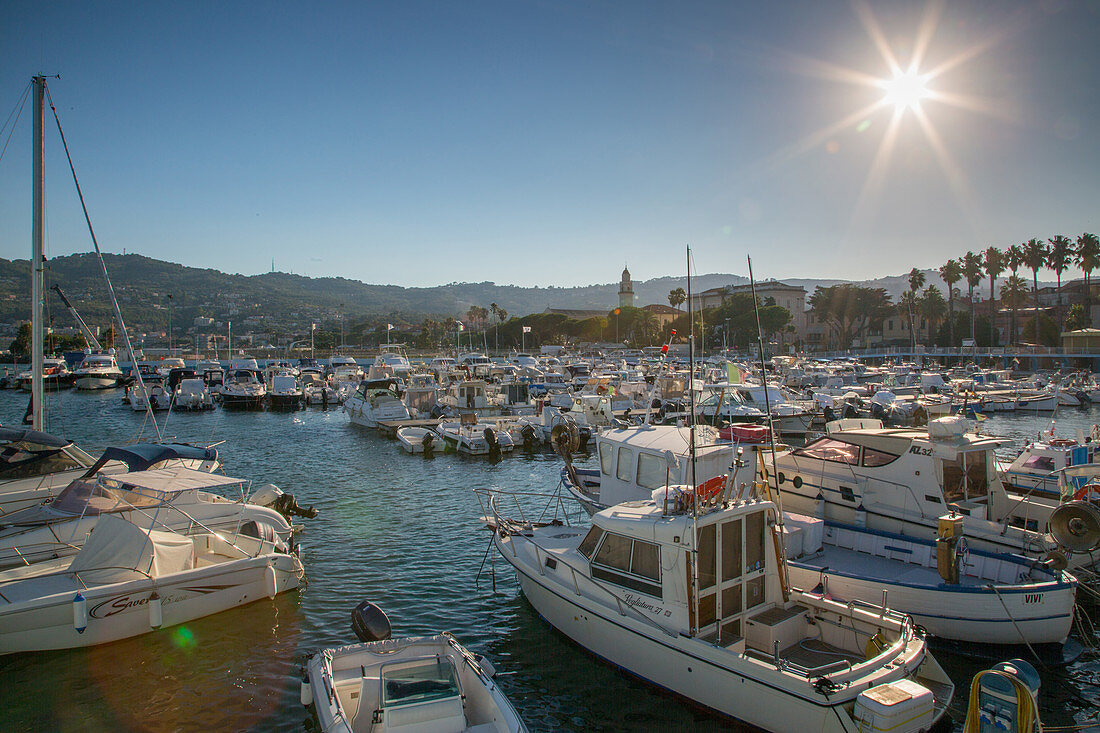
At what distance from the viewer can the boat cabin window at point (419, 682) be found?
7430 millimetres

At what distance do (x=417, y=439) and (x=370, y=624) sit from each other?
79.5 feet

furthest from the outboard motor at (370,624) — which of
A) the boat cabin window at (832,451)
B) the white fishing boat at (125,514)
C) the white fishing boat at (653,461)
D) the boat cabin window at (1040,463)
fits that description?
the boat cabin window at (1040,463)

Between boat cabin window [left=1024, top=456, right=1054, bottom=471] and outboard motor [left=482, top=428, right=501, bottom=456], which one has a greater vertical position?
boat cabin window [left=1024, top=456, right=1054, bottom=471]

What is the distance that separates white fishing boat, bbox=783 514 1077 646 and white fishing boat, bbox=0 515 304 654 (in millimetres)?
11132

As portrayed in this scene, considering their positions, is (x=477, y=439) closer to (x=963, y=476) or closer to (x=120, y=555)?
(x=120, y=555)

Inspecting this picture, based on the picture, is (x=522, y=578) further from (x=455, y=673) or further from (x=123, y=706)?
(x=123, y=706)

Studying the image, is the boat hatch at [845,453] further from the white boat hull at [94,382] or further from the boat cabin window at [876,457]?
the white boat hull at [94,382]

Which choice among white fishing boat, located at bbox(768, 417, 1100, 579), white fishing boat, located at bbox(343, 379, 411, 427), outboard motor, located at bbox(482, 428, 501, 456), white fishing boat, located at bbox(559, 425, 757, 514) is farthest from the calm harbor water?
white fishing boat, located at bbox(343, 379, 411, 427)

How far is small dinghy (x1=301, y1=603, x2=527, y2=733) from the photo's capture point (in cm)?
720

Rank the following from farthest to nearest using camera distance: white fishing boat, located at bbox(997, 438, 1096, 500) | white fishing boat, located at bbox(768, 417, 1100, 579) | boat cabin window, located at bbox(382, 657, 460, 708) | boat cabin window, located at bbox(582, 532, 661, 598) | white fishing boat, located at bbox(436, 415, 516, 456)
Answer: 1. white fishing boat, located at bbox(436, 415, 516, 456)
2. white fishing boat, located at bbox(997, 438, 1096, 500)
3. white fishing boat, located at bbox(768, 417, 1100, 579)
4. boat cabin window, located at bbox(582, 532, 661, 598)
5. boat cabin window, located at bbox(382, 657, 460, 708)

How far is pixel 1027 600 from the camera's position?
34.3 feet

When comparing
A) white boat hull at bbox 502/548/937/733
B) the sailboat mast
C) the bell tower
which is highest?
the bell tower

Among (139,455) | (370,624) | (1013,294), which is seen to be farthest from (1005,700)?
(1013,294)

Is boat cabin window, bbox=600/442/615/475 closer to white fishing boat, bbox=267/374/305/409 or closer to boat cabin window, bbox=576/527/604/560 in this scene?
boat cabin window, bbox=576/527/604/560
